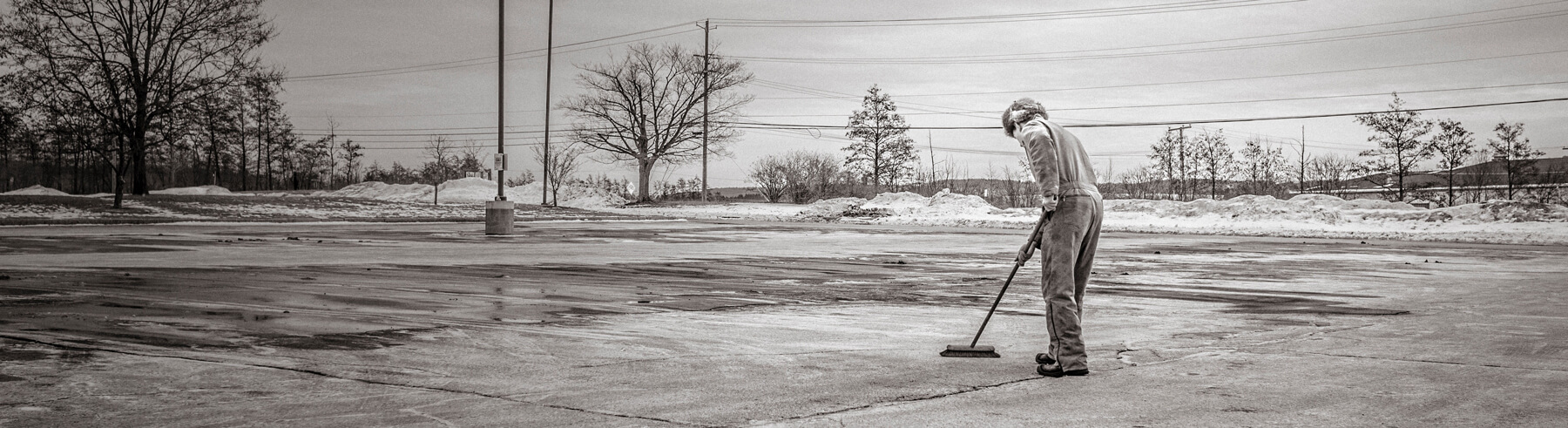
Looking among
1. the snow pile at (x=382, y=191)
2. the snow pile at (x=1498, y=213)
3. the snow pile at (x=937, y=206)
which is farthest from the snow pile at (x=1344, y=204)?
the snow pile at (x=382, y=191)

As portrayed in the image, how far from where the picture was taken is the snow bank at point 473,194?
72.5 meters

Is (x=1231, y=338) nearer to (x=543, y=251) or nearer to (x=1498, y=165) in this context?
(x=543, y=251)

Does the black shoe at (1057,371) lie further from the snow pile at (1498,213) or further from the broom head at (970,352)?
the snow pile at (1498,213)

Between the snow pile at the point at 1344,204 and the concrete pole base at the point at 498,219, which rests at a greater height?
the snow pile at the point at 1344,204

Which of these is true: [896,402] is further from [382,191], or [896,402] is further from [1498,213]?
[382,191]

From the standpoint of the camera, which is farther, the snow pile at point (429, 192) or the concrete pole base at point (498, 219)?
the snow pile at point (429, 192)

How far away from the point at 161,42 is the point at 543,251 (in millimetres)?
29332

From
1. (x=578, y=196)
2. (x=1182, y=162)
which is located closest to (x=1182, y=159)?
(x=1182, y=162)

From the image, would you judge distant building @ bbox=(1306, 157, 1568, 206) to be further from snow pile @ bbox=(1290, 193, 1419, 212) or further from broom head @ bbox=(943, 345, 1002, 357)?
broom head @ bbox=(943, 345, 1002, 357)

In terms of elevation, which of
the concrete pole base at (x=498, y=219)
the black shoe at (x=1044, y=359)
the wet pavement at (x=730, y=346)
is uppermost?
the concrete pole base at (x=498, y=219)

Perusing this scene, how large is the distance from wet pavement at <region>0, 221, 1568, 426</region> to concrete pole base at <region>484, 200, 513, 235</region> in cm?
1012

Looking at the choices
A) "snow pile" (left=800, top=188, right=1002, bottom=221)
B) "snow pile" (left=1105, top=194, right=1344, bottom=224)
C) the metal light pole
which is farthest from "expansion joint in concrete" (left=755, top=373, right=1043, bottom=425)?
"snow pile" (left=800, top=188, right=1002, bottom=221)

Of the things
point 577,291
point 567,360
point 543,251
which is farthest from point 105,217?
point 567,360

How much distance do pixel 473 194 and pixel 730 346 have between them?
7381 cm
